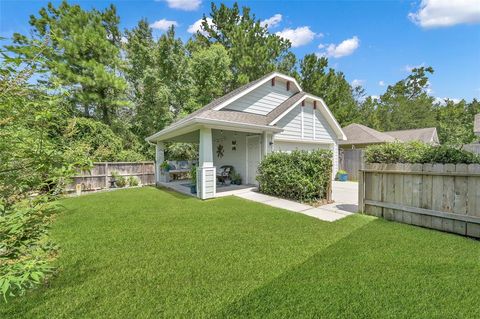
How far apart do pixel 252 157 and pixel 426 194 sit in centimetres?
669

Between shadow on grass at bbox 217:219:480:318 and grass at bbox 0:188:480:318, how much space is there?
0.04 ft

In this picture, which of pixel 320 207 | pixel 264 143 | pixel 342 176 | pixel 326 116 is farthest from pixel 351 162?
pixel 320 207

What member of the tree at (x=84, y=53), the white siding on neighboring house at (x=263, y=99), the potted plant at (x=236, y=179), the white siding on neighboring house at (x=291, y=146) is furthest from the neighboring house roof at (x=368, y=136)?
the tree at (x=84, y=53)

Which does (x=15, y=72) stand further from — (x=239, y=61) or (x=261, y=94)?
(x=239, y=61)

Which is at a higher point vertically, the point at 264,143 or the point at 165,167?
the point at 264,143

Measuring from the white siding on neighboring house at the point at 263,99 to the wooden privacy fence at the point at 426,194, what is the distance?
669 centimetres

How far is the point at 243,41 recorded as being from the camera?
64.5ft

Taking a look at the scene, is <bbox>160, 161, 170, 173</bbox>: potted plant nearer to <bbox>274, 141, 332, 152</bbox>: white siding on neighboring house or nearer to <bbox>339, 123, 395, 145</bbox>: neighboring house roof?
<bbox>274, 141, 332, 152</bbox>: white siding on neighboring house

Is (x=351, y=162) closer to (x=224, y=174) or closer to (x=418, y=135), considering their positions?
(x=224, y=174)

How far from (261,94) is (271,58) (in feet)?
37.6

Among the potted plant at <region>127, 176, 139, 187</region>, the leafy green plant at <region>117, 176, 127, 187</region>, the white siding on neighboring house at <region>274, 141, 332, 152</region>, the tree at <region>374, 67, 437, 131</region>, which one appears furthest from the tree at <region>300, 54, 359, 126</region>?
the tree at <region>374, 67, 437, 131</region>

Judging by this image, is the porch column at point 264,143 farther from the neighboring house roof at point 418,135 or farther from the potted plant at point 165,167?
the neighboring house roof at point 418,135

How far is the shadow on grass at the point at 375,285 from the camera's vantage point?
2.24 m

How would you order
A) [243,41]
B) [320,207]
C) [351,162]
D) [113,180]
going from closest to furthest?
1. [320,207]
2. [113,180]
3. [351,162]
4. [243,41]
